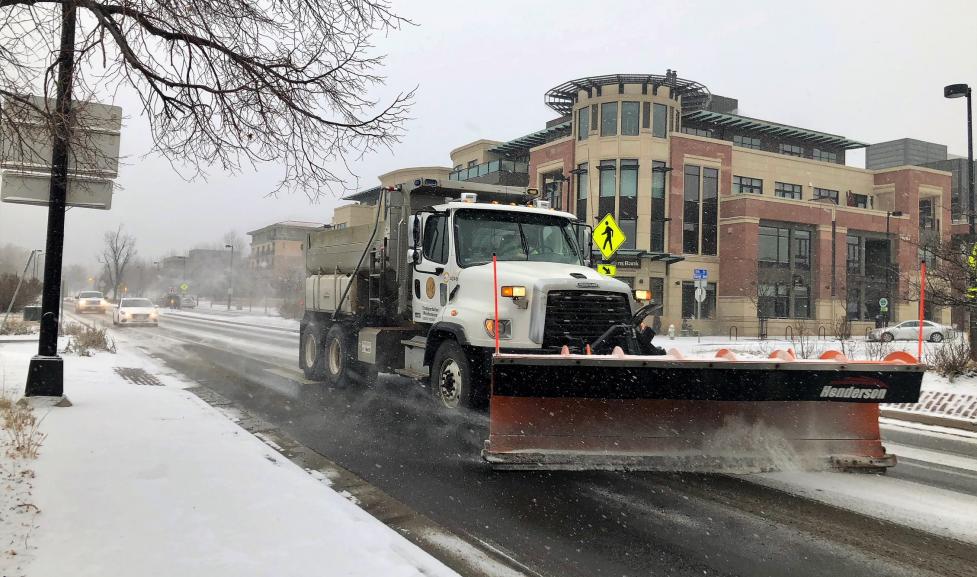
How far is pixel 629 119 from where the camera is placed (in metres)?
42.1

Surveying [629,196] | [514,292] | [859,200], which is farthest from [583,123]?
[514,292]

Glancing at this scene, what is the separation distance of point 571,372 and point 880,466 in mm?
2951

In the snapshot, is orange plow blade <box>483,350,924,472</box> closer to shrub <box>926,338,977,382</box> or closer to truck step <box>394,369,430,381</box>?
truck step <box>394,369,430,381</box>

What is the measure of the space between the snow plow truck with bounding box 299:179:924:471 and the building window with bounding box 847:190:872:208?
5309 cm

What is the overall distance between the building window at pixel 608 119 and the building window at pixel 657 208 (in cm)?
339

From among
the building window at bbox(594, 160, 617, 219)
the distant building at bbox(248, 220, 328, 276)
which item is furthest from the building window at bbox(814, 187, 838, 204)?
the distant building at bbox(248, 220, 328, 276)

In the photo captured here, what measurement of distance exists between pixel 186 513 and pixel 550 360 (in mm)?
2925

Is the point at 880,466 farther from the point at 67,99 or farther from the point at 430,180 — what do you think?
the point at 67,99

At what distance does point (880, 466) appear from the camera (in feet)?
19.6

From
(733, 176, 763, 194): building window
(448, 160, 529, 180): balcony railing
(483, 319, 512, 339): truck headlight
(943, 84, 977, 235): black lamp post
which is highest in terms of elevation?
(448, 160, 529, 180): balcony railing

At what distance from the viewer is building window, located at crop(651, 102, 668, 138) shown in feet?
139

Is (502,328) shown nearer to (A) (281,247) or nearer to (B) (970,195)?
(B) (970,195)

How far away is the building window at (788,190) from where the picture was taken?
167 ft

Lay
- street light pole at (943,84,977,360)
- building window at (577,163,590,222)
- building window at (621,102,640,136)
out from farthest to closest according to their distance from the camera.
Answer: building window at (577,163,590,222)
building window at (621,102,640,136)
street light pole at (943,84,977,360)
